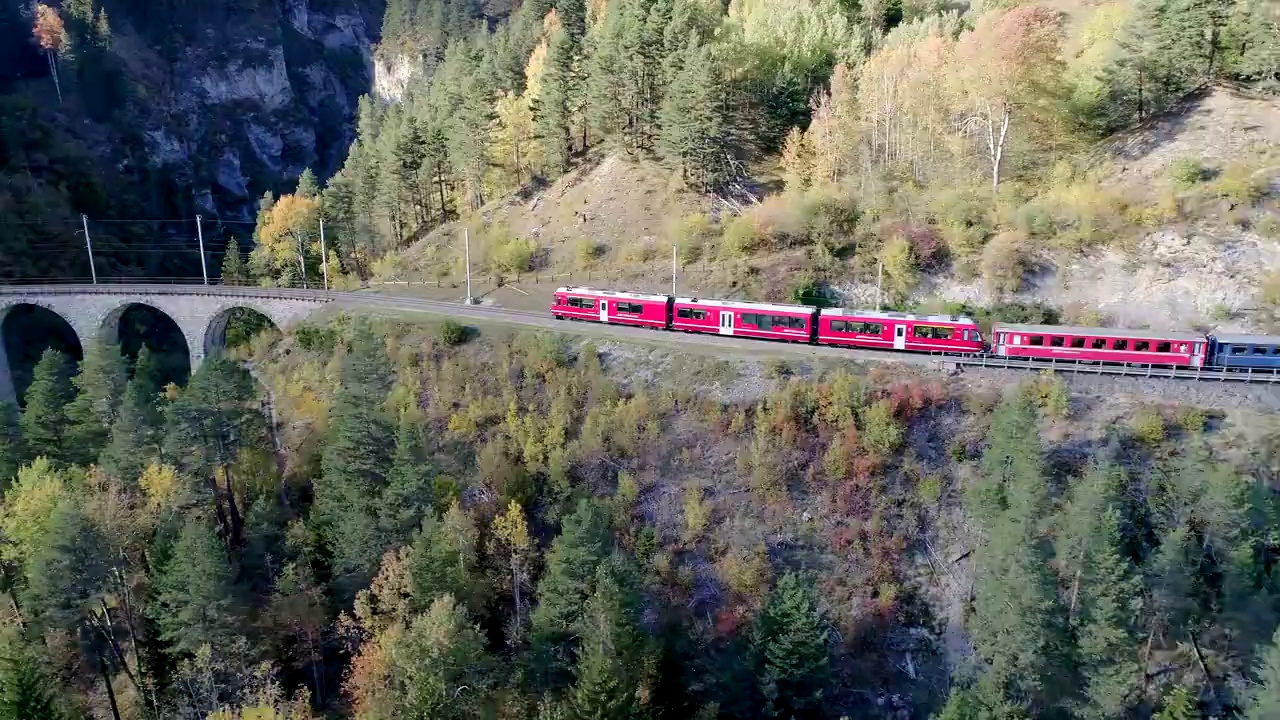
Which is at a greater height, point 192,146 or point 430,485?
point 192,146

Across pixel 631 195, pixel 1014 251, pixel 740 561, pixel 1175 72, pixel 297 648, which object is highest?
pixel 1175 72

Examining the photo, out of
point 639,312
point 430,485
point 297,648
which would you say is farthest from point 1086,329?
point 297,648

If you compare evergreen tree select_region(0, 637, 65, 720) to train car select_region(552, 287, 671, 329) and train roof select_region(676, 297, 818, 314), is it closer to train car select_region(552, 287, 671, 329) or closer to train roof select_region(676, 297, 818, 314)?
train car select_region(552, 287, 671, 329)

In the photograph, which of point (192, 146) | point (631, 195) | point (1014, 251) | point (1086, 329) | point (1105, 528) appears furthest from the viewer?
point (192, 146)

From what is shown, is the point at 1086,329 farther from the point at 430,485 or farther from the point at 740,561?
the point at 430,485

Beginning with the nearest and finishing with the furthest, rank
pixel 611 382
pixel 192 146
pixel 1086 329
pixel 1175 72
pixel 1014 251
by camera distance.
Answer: pixel 1086 329 < pixel 611 382 < pixel 1014 251 < pixel 1175 72 < pixel 192 146

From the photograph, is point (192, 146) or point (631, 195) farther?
point (192, 146)
